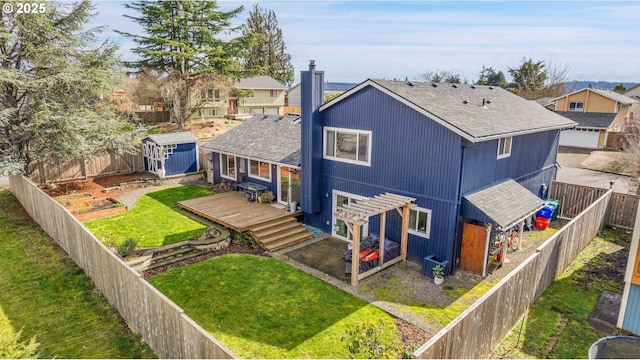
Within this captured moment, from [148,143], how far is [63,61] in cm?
699

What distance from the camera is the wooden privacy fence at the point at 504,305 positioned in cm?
630

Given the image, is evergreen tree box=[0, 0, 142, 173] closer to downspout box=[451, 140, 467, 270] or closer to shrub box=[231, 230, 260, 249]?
shrub box=[231, 230, 260, 249]

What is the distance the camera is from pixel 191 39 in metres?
34.5

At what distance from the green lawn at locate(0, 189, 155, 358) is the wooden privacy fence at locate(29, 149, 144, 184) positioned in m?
8.94

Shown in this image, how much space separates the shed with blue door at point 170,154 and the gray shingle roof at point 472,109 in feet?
39.7

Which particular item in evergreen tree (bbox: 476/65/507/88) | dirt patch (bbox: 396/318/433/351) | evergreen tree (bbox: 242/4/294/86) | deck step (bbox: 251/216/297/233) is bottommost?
dirt patch (bbox: 396/318/433/351)

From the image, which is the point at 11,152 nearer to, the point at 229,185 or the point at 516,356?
the point at 229,185

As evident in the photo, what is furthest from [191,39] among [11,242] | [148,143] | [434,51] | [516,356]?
[516,356]

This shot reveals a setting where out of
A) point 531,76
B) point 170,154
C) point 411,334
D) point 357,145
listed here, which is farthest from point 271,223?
point 531,76

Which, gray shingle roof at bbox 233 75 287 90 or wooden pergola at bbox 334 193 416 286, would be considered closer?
wooden pergola at bbox 334 193 416 286

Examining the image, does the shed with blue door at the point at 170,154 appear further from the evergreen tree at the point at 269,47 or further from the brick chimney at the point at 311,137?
the evergreen tree at the point at 269,47

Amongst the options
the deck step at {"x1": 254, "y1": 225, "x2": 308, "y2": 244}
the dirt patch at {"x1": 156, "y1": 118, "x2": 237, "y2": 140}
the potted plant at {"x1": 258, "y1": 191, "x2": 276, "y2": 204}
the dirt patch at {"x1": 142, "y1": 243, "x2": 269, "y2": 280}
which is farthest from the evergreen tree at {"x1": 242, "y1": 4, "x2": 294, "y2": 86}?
the dirt patch at {"x1": 142, "y1": 243, "x2": 269, "y2": 280}

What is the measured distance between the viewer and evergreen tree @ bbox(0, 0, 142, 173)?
52.7ft

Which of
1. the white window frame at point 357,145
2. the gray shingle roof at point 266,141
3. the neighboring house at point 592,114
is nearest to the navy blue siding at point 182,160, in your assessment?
the gray shingle roof at point 266,141
